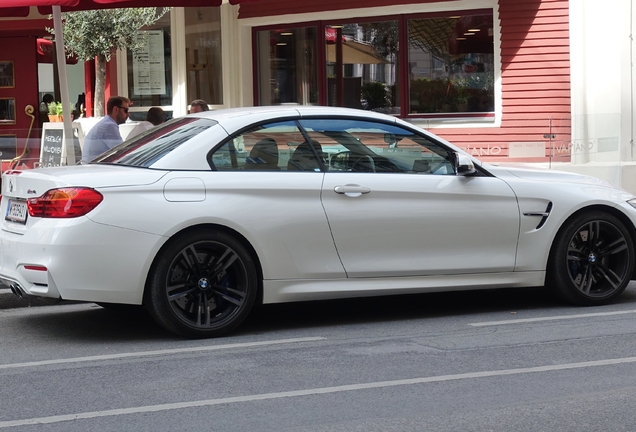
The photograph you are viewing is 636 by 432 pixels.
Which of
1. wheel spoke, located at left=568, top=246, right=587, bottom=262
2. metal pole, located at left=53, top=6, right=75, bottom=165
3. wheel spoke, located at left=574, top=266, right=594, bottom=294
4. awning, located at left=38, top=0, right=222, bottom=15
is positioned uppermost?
awning, located at left=38, top=0, right=222, bottom=15

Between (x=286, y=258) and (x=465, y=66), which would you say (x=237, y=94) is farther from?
(x=286, y=258)

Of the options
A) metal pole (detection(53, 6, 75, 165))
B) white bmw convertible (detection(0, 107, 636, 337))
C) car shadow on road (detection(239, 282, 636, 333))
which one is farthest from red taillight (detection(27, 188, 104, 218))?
metal pole (detection(53, 6, 75, 165))

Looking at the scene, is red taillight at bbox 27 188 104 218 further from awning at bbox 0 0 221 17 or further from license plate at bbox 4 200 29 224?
awning at bbox 0 0 221 17

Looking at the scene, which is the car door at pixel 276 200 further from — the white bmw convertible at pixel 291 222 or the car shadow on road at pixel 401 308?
the car shadow on road at pixel 401 308

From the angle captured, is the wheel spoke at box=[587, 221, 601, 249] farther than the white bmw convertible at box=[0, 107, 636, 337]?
Yes

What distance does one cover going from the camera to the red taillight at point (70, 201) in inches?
250

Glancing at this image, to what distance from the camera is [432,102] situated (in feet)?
49.5

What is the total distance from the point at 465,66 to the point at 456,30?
0.53 metres

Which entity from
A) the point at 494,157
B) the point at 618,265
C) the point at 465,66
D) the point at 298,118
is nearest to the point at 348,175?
the point at 298,118

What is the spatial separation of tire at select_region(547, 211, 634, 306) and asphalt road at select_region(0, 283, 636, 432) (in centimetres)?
15

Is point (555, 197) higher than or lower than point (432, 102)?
lower

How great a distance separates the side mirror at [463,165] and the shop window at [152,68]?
33.0ft

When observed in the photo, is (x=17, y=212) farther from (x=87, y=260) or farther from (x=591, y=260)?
(x=591, y=260)

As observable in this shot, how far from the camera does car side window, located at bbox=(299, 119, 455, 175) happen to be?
23.2ft
